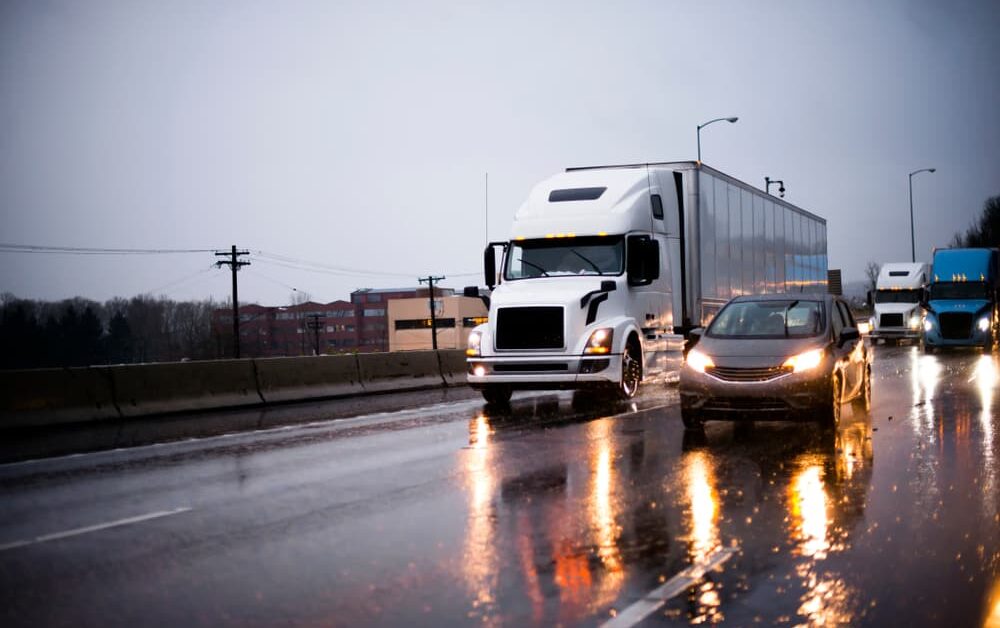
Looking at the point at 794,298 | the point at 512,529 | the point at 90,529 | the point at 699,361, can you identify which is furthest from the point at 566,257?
the point at 90,529

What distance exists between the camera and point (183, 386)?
58.2 feet

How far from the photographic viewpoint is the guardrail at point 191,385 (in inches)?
607

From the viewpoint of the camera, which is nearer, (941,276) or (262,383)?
(262,383)

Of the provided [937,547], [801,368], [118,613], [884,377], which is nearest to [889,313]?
[884,377]

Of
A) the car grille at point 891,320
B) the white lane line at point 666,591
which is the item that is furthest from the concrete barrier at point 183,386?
the car grille at point 891,320

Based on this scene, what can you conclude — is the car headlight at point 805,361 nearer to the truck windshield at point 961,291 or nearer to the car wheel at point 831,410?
the car wheel at point 831,410

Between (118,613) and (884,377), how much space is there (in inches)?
825

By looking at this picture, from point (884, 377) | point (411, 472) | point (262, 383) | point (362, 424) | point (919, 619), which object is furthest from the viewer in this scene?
point (884, 377)

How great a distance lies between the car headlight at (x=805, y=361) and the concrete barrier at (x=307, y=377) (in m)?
10.0

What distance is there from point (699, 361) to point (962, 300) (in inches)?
1130

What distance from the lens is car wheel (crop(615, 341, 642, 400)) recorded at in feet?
56.2

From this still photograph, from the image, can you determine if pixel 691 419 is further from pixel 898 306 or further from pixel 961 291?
pixel 898 306

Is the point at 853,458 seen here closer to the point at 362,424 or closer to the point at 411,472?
the point at 411,472

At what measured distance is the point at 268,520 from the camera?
7.55 m
